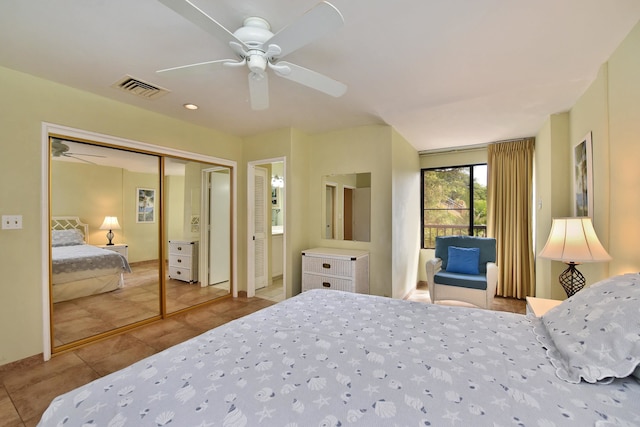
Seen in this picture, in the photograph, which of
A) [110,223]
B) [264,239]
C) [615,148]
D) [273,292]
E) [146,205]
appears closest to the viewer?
[615,148]

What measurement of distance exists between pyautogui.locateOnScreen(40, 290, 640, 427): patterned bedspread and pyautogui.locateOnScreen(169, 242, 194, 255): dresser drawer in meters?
2.37

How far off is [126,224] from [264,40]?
255 centimetres

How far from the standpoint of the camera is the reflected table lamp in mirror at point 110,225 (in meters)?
2.91

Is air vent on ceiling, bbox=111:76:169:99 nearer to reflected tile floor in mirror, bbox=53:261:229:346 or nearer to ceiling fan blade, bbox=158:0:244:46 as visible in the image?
ceiling fan blade, bbox=158:0:244:46

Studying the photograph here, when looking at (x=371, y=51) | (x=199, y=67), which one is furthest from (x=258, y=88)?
(x=371, y=51)

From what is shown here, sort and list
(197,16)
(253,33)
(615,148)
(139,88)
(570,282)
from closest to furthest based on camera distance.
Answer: (197,16), (253,33), (615,148), (570,282), (139,88)

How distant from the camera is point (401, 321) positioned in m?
1.52

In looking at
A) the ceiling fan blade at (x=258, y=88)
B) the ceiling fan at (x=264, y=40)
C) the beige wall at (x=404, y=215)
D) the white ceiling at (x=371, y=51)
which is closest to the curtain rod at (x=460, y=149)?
the beige wall at (x=404, y=215)

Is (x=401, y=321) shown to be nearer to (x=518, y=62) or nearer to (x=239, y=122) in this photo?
(x=518, y=62)

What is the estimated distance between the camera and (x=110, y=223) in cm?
294

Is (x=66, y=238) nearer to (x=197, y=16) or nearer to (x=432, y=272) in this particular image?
(x=197, y=16)

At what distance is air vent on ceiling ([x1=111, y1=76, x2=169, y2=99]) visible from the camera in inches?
93.9

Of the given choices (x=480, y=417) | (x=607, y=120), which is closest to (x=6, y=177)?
(x=480, y=417)

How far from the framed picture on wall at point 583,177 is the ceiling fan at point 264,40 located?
2.14 meters
